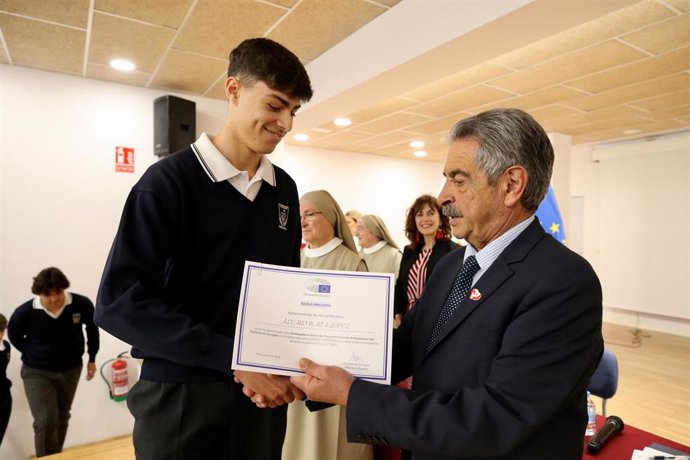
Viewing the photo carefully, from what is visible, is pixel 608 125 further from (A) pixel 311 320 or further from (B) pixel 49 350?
(B) pixel 49 350

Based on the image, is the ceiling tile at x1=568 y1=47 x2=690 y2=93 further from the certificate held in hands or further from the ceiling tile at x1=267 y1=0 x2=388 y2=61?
the certificate held in hands

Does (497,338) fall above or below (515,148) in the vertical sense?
below

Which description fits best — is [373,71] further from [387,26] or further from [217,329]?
[217,329]

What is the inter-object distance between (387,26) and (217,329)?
8.75 ft

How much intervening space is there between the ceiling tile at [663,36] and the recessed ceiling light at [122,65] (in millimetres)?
4056

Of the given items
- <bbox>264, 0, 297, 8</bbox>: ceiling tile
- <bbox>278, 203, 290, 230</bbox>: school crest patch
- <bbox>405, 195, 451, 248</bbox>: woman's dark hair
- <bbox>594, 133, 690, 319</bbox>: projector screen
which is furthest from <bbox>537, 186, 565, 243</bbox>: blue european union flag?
<bbox>594, 133, 690, 319</bbox>: projector screen

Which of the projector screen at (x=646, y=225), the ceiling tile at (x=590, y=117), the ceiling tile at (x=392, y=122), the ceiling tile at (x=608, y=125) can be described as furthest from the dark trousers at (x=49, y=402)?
the projector screen at (x=646, y=225)

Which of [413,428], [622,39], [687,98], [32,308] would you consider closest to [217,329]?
[413,428]

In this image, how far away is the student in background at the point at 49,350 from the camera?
3686mm

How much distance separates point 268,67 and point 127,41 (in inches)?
110

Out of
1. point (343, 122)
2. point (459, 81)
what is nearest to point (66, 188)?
point (343, 122)

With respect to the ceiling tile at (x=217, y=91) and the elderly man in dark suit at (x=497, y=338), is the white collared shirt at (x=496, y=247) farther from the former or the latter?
the ceiling tile at (x=217, y=91)

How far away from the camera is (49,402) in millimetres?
3744

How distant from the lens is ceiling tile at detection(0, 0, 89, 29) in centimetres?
284
